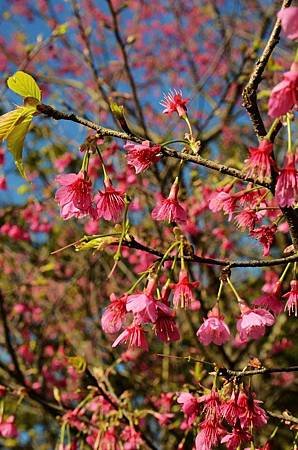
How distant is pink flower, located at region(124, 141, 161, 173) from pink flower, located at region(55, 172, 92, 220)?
0.58ft

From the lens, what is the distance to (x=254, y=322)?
63.4 inches

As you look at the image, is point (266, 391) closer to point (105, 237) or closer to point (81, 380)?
point (81, 380)

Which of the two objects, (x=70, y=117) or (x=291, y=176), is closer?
(x=291, y=176)

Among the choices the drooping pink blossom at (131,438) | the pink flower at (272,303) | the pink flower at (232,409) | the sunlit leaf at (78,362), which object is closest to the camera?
the pink flower at (232,409)

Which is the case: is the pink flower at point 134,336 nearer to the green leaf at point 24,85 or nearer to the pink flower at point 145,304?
the pink flower at point 145,304

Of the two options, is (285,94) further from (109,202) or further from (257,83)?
(109,202)

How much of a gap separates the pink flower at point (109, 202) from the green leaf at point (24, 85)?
1.21 feet

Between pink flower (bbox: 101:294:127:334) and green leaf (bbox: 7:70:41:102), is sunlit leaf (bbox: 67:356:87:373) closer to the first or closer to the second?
pink flower (bbox: 101:294:127:334)

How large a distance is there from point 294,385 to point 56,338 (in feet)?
8.37

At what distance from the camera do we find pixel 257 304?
1.79 m

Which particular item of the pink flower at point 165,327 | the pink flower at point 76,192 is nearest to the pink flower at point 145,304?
the pink flower at point 165,327

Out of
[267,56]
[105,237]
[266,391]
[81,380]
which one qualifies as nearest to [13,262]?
[81,380]

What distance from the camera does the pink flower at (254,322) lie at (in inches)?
63.5

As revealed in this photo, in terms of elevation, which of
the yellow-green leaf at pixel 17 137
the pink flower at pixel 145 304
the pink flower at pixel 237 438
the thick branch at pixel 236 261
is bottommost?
the pink flower at pixel 237 438
